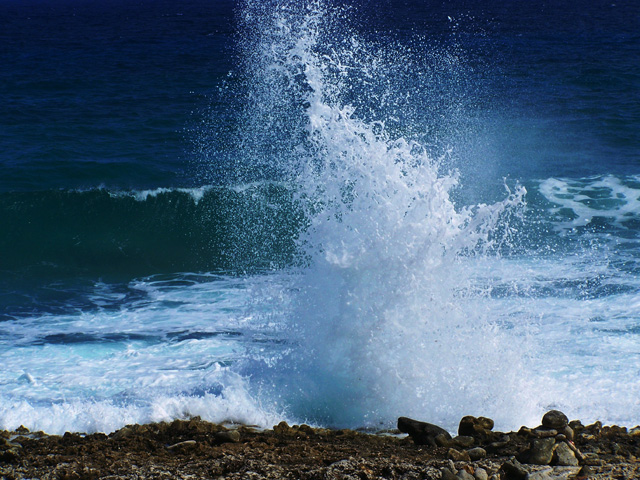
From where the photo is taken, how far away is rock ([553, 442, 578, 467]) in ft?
16.6

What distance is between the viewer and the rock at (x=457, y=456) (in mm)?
5230

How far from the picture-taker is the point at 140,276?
1145cm

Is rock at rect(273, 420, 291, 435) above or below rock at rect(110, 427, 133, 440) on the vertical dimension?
above

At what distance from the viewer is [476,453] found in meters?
5.38

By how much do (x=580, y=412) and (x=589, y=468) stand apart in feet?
5.54

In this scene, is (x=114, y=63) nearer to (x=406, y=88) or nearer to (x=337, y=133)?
(x=406, y=88)

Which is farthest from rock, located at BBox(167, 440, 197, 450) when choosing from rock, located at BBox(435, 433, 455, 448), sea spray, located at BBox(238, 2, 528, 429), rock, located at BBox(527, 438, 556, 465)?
rock, located at BBox(527, 438, 556, 465)

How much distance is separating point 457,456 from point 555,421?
1078mm

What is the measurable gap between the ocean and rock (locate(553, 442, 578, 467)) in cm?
123

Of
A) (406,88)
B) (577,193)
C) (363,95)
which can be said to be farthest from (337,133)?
(406,88)

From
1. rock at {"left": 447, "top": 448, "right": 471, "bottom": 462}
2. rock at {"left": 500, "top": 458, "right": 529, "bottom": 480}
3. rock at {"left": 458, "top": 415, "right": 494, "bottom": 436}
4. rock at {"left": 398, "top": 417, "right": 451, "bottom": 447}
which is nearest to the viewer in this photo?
rock at {"left": 500, "top": 458, "right": 529, "bottom": 480}

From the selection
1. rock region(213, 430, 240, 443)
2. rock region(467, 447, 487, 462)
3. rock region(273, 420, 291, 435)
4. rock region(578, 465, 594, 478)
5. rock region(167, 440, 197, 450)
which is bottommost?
rock region(578, 465, 594, 478)

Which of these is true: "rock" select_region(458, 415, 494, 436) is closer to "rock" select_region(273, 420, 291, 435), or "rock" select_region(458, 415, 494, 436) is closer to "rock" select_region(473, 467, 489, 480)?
"rock" select_region(473, 467, 489, 480)

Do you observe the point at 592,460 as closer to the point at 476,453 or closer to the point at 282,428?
the point at 476,453
